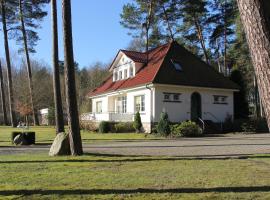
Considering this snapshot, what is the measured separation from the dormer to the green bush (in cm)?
556

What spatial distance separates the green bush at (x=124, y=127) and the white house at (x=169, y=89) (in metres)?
1.16

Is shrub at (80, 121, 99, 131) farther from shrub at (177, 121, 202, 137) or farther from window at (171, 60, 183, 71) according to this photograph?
shrub at (177, 121, 202, 137)

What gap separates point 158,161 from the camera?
12.5 m

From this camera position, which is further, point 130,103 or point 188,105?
point 130,103

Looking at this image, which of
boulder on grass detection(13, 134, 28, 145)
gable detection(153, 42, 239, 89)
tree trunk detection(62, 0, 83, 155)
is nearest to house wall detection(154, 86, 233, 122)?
gable detection(153, 42, 239, 89)

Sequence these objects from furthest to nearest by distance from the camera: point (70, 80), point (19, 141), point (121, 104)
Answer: point (121, 104) < point (19, 141) < point (70, 80)

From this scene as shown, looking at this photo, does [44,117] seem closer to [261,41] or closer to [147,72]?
[147,72]

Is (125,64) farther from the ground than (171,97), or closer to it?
farther from the ground

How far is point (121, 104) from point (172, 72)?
7.39 meters

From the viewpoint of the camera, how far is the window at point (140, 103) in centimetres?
3334

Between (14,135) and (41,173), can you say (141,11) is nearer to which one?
(14,135)

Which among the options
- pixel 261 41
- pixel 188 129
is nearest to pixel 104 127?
pixel 188 129

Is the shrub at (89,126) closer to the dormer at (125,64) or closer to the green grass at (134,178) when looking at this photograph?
the dormer at (125,64)

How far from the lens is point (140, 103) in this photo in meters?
33.8
